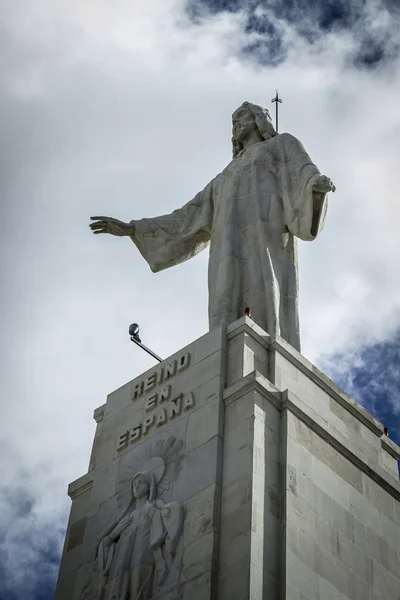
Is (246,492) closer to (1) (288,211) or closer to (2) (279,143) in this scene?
(1) (288,211)

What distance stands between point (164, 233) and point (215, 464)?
7.21m

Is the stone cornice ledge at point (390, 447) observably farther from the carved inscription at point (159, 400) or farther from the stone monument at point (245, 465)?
the carved inscription at point (159, 400)

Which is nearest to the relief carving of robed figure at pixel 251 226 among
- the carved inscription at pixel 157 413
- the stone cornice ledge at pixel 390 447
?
the carved inscription at pixel 157 413

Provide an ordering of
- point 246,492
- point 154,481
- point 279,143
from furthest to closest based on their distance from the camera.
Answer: point 279,143
point 154,481
point 246,492

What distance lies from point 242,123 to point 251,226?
119 inches

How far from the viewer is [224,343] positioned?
20375 millimetres

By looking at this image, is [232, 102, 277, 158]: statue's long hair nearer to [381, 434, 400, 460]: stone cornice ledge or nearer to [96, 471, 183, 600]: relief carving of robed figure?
[381, 434, 400, 460]: stone cornice ledge

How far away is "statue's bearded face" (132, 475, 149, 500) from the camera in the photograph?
63.5ft

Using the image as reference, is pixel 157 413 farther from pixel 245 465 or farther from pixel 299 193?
pixel 299 193

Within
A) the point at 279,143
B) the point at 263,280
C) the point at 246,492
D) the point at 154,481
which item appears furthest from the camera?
the point at 279,143

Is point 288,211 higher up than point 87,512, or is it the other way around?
point 288,211

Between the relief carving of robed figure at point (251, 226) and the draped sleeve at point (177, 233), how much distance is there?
0.02 meters

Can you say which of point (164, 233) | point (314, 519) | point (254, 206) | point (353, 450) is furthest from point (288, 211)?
point (314, 519)

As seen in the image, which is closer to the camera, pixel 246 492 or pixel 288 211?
pixel 246 492
